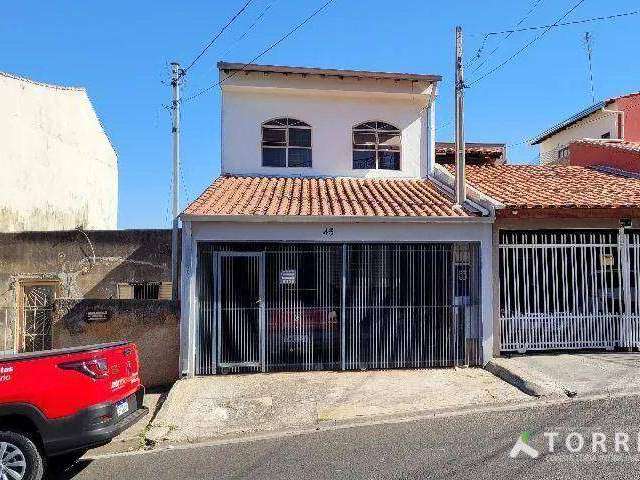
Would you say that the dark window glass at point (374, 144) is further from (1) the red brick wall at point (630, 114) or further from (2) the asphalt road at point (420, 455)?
(1) the red brick wall at point (630, 114)

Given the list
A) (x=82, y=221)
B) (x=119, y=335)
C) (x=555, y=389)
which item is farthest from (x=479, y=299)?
(x=82, y=221)

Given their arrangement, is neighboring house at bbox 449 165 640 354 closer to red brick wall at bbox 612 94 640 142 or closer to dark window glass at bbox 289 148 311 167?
dark window glass at bbox 289 148 311 167

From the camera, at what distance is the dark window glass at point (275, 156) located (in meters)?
12.7

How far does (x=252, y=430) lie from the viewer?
6348 millimetres

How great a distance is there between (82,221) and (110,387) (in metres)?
16.0

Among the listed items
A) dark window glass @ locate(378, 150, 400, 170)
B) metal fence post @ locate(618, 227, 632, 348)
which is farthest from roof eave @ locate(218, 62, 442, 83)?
metal fence post @ locate(618, 227, 632, 348)

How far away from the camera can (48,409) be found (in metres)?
4.48

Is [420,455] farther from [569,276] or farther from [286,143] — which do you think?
[286,143]

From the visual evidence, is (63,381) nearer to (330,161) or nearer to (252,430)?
(252,430)

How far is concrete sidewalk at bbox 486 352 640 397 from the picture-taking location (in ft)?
23.7

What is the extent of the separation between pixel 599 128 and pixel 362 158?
10292 millimetres

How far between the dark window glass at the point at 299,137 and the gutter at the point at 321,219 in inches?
171

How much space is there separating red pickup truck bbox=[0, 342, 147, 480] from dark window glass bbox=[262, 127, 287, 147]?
8712mm

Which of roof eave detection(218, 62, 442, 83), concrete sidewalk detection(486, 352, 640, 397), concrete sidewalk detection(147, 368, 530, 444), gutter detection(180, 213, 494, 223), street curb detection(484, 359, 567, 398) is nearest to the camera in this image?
concrete sidewalk detection(147, 368, 530, 444)
